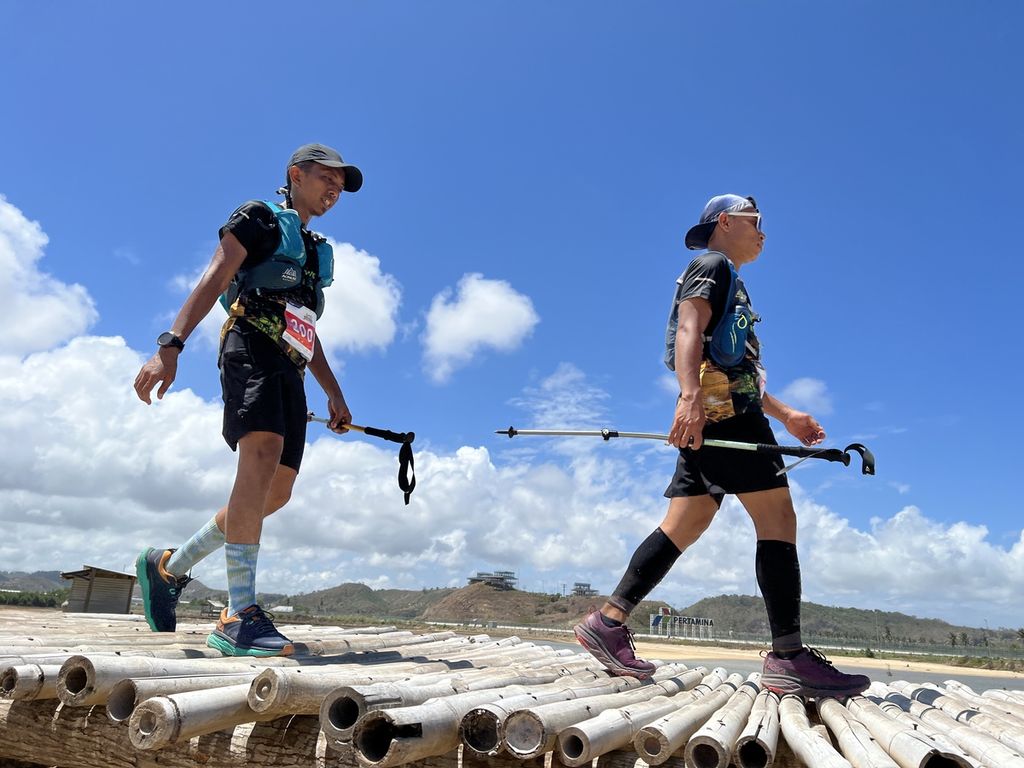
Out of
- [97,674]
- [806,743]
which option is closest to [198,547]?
[97,674]

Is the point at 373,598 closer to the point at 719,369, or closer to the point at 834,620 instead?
the point at 834,620

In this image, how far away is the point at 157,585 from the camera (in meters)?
Answer: 4.79

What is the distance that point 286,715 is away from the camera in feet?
8.07

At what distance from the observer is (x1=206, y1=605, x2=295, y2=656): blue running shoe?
11.5 feet

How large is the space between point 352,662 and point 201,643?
102cm

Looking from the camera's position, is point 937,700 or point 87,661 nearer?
point 87,661

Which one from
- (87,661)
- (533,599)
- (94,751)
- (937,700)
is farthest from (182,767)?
(533,599)

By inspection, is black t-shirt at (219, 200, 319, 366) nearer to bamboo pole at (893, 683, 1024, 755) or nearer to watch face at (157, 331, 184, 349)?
watch face at (157, 331, 184, 349)

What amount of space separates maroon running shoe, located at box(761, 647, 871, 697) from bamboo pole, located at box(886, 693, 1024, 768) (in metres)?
0.28

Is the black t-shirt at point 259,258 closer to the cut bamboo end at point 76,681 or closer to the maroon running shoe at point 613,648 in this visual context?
the cut bamboo end at point 76,681

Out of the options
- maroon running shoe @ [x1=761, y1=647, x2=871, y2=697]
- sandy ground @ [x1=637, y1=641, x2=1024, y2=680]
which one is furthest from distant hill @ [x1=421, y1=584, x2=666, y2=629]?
maroon running shoe @ [x1=761, y1=647, x2=871, y2=697]

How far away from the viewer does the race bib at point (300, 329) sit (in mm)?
4082

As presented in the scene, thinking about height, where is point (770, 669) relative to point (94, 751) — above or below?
above

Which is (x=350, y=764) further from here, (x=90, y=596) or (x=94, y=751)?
(x=90, y=596)
